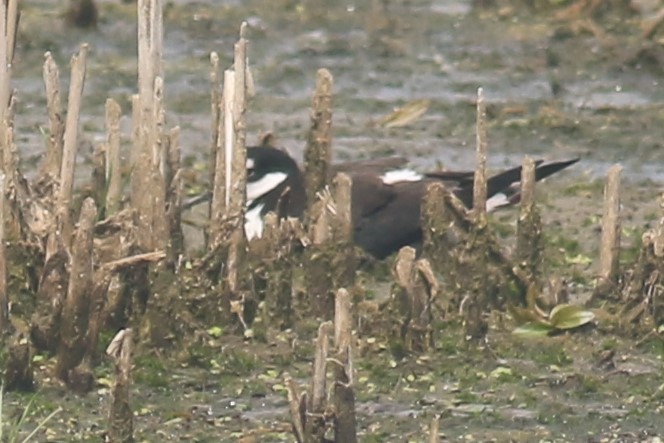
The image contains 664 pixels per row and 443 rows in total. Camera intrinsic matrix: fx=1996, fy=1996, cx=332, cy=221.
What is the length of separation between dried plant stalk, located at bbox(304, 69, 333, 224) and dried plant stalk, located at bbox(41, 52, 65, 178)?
40.7 inches

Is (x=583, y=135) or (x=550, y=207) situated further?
(x=583, y=135)

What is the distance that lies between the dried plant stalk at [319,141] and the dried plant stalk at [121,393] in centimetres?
207

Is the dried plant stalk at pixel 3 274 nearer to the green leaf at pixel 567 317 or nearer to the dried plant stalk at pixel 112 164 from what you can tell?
the dried plant stalk at pixel 112 164

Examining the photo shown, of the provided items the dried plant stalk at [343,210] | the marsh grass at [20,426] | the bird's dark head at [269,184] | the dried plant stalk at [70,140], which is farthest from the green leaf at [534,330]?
the marsh grass at [20,426]

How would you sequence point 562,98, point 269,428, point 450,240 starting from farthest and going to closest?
point 562,98 → point 450,240 → point 269,428

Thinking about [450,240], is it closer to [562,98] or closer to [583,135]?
[583,135]

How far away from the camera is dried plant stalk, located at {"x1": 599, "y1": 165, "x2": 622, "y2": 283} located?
7125 mm

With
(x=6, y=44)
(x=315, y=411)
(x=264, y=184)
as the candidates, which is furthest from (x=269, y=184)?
(x=315, y=411)

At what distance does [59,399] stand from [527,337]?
5.62 feet

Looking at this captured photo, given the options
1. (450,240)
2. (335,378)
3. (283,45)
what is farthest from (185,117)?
(335,378)

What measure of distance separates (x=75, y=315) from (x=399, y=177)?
2.52 meters

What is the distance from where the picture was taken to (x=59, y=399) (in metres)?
6.25

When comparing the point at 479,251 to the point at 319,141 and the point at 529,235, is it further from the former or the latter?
the point at 319,141

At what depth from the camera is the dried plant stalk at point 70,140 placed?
6.46 metres
